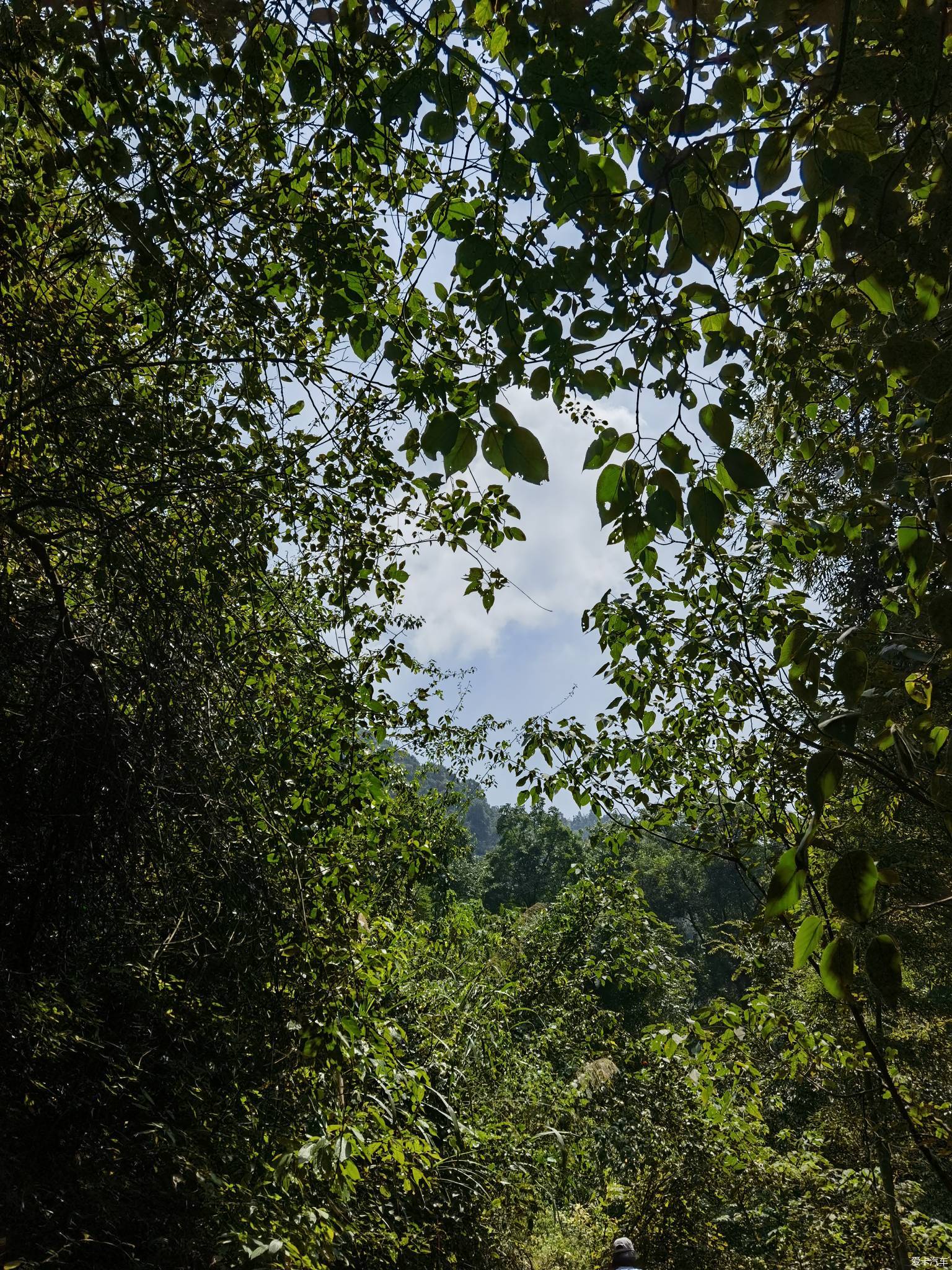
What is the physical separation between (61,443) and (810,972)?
774 centimetres

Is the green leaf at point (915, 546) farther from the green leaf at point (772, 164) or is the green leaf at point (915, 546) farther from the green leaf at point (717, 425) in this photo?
the green leaf at point (772, 164)

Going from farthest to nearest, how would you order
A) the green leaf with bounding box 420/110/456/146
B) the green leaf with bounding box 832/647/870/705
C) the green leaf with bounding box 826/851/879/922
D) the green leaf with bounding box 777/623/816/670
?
the green leaf with bounding box 420/110/456/146, the green leaf with bounding box 777/623/816/670, the green leaf with bounding box 832/647/870/705, the green leaf with bounding box 826/851/879/922

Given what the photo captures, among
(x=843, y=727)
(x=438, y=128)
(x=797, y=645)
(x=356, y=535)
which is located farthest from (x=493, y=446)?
(x=356, y=535)

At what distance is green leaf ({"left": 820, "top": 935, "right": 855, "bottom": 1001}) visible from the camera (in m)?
0.71

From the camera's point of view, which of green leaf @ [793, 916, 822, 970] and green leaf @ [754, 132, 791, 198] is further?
green leaf @ [754, 132, 791, 198]

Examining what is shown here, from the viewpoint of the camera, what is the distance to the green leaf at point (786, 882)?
724mm

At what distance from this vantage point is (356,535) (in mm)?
3166

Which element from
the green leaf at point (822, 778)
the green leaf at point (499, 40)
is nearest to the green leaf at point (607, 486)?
the green leaf at point (822, 778)

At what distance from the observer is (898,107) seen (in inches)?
63.3

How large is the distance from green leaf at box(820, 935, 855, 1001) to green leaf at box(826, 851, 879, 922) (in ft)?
0.12

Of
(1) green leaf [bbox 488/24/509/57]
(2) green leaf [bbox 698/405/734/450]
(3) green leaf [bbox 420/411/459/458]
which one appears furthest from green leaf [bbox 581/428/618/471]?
(1) green leaf [bbox 488/24/509/57]

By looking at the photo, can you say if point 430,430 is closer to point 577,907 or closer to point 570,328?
point 570,328

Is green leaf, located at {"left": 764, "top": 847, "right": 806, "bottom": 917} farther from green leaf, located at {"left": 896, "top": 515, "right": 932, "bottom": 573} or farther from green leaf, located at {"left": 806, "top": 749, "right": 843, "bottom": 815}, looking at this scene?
green leaf, located at {"left": 896, "top": 515, "right": 932, "bottom": 573}

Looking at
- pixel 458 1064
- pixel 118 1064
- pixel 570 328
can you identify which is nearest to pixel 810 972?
pixel 458 1064
